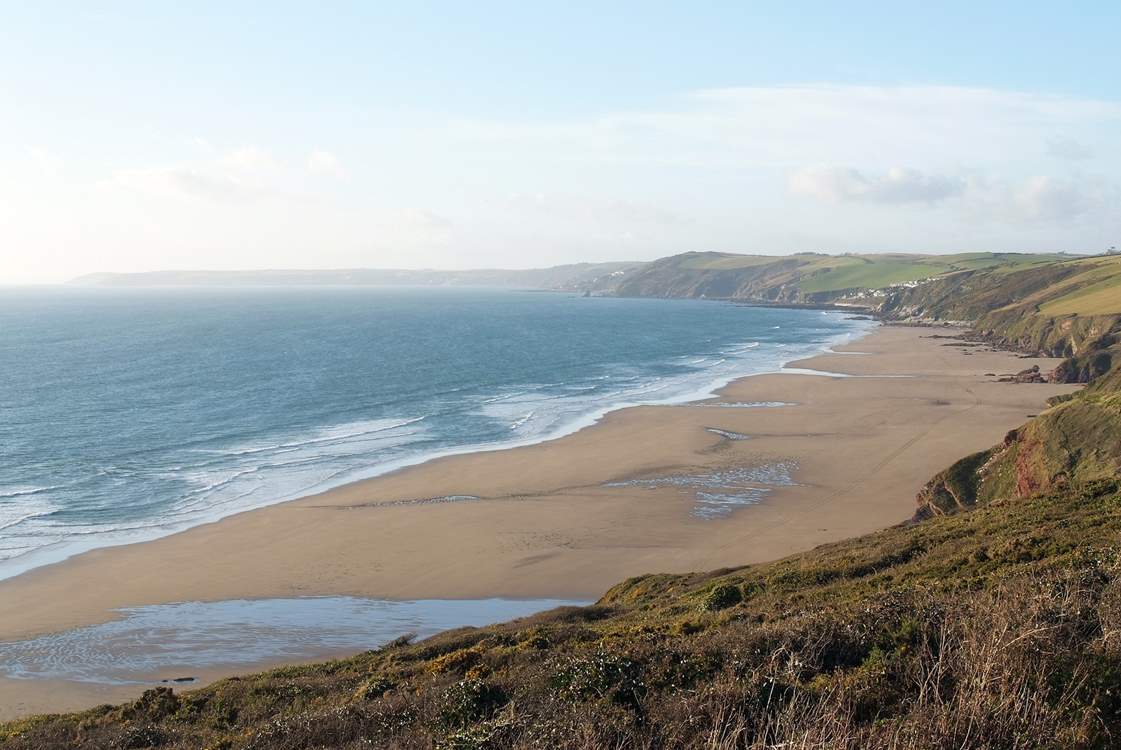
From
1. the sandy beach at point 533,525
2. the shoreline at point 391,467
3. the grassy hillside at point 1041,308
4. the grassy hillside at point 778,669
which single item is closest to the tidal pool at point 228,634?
the sandy beach at point 533,525

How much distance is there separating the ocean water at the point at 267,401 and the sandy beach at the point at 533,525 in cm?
353

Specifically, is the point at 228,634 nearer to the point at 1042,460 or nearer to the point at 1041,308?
the point at 1042,460

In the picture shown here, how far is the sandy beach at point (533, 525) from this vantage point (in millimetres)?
31734

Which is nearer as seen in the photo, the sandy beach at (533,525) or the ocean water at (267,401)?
the sandy beach at (533,525)

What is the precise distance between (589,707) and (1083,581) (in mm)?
7897

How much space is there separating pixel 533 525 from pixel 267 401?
40608 mm

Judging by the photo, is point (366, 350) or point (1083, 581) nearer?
point (1083, 581)

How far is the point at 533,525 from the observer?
39.6 m

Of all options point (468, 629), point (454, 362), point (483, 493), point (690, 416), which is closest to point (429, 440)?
point (483, 493)

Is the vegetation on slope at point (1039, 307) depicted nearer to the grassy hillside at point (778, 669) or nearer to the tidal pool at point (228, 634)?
the grassy hillside at point (778, 669)

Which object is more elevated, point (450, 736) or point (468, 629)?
point (450, 736)

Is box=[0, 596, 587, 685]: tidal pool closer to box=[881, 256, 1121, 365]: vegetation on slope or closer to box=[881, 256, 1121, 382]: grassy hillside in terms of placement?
box=[881, 256, 1121, 382]: grassy hillside

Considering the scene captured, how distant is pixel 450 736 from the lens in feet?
33.7

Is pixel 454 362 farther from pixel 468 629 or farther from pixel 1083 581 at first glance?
pixel 1083 581
